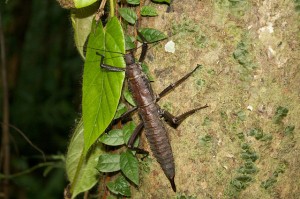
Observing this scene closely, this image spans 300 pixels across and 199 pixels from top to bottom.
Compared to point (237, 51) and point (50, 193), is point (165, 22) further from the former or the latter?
point (50, 193)

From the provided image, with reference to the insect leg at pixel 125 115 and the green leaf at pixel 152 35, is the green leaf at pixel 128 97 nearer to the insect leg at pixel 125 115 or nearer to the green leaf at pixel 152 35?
the insect leg at pixel 125 115

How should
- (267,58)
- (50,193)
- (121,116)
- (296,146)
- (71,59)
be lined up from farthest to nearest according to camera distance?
(71,59) < (50,193) < (121,116) < (296,146) < (267,58)

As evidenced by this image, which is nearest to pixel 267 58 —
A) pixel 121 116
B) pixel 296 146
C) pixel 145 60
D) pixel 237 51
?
pixel 237 51

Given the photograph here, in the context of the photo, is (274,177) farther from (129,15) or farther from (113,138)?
(129,15)

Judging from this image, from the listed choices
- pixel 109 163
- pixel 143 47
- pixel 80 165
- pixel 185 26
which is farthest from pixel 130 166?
pixel 185 26

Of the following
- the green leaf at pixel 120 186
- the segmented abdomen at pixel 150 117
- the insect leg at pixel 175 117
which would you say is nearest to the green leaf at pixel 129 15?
the segmented abdomen at pixel 150 117

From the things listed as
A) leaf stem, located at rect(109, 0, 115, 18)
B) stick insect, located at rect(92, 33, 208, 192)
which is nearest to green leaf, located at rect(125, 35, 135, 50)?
stick insect, located at rect(92, 33, 208, 192)
